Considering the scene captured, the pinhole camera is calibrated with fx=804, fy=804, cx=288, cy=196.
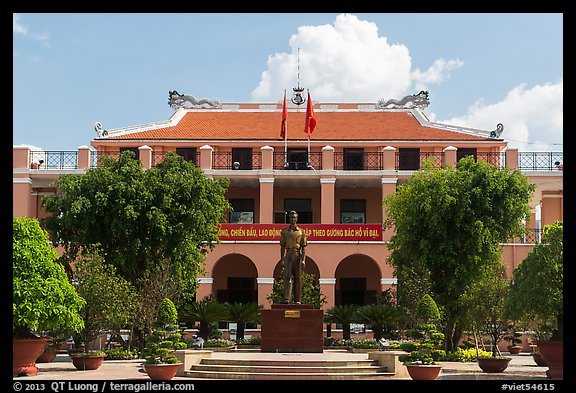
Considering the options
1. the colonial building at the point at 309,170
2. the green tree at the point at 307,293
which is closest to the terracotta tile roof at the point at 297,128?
the colonial building at the point at 309,170

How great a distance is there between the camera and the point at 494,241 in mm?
27578

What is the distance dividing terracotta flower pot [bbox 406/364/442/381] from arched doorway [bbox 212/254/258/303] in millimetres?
20884

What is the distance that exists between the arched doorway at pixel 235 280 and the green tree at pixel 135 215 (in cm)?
967

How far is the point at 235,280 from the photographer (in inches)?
1519

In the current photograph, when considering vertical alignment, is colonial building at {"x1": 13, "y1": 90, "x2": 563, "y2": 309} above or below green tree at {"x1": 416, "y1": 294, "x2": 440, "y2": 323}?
above

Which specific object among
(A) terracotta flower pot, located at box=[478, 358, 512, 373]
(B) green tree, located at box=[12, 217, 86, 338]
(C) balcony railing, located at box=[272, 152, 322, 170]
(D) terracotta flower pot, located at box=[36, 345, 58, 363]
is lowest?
(D) terracotta flower pot, located at box=[36, 345, 58, 363]

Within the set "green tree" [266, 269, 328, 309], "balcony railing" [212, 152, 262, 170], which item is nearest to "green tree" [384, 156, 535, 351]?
"green tree" [266, 269, 328, 309]

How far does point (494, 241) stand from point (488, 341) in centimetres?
544

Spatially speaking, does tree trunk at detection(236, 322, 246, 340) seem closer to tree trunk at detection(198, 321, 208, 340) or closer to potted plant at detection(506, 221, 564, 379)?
tree trunk at detection(198, 321, 208, 340)

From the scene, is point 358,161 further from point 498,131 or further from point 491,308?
point 491,308

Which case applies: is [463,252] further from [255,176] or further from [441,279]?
[255,176]

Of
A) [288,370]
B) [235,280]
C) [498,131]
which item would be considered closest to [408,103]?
[498,131]

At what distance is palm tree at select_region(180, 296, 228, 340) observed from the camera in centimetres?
2930

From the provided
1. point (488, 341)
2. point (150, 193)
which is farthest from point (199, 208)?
point (488, 341)
